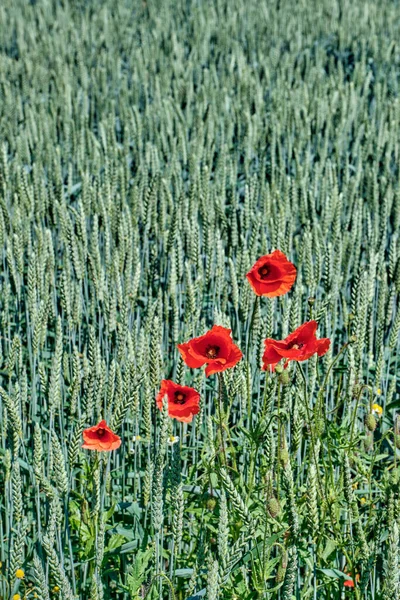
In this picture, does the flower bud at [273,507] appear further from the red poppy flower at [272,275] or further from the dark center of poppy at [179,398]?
the red poppy flower at [272,275]

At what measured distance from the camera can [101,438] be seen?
1729mm

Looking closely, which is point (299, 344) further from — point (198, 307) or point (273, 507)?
point (198, 307)

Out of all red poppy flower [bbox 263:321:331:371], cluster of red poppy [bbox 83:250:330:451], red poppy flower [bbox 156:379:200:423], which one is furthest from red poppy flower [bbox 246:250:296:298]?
red poppy flower [bbox 156:379:200:423]

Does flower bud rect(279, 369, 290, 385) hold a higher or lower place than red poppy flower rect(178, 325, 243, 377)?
lower

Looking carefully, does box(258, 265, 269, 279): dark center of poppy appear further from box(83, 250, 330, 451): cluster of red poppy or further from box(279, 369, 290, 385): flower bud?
box(279, 369, 290, 385): flower bud

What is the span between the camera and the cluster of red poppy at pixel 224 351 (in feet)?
5.48

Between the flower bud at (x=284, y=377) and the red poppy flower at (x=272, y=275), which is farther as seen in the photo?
the red poppy flower at (x=272, y=275)

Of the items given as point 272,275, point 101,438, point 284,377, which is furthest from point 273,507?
point 272,275

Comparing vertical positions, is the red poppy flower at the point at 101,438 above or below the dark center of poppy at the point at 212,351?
below

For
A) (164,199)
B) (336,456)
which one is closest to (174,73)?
(164,199)

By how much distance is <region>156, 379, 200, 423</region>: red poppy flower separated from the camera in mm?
1730

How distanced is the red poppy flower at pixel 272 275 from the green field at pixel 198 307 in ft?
0.19

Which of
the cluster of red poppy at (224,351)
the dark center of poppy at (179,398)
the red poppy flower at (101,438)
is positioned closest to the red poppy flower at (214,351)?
the cluster of red poppy at (224,351)

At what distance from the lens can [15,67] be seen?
5.66 m
